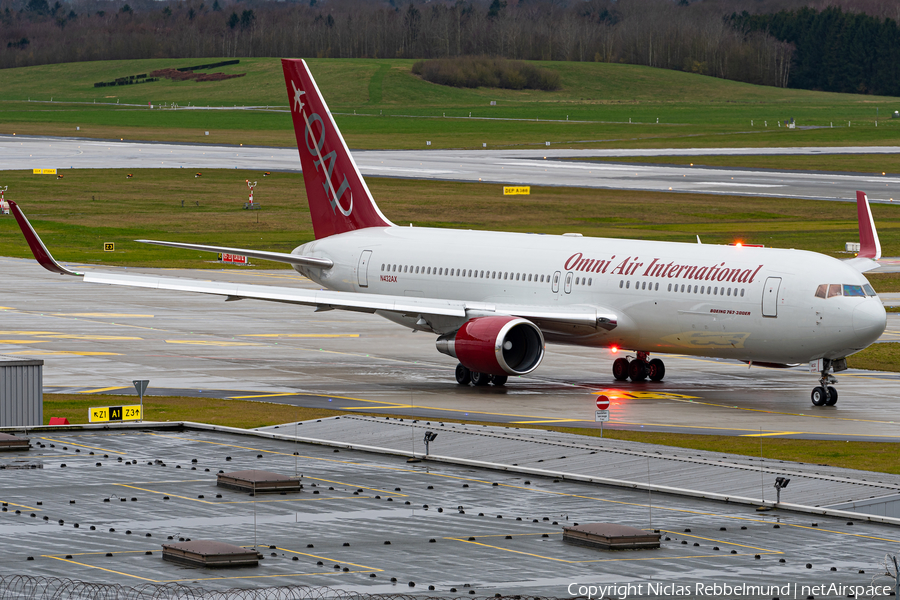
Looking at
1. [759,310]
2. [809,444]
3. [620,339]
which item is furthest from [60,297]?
[809,444]

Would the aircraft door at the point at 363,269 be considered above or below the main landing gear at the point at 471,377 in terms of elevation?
above

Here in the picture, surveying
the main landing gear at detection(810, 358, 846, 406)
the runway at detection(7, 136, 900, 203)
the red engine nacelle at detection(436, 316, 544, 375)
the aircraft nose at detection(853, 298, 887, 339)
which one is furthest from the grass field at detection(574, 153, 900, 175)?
the red engine nacelle at detection(436, 316, 544, 375)

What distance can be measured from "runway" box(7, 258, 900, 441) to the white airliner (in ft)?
5.77

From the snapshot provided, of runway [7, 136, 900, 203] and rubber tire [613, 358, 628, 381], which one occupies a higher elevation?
runway [7, 136, 900, 203]

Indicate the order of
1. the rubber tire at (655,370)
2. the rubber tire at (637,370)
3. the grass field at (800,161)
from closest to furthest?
the rubber tire at (637,370), the rubber tire at (655,370), the grass field at (800,161)

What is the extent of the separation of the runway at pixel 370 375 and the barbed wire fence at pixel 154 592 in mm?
24793

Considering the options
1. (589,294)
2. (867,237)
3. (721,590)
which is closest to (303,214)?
(589,294)

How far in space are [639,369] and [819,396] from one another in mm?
7306

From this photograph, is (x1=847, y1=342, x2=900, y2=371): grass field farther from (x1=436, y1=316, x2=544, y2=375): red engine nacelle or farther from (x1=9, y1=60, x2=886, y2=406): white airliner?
(x1=436, y1=316, x2=544, y2=375): red engine nacelle

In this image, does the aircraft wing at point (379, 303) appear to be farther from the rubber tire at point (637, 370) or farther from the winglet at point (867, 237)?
Answer: the winglet at point (867, 237)

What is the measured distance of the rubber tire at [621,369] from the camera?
52.5 meters

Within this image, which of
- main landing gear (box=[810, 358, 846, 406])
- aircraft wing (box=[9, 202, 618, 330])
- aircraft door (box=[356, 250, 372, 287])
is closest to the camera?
main landing gear (box=[810, 358, 846, 406])

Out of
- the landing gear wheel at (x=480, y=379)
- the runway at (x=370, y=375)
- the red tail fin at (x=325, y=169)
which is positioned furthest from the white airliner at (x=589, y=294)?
the runway at (x=370, y=375)

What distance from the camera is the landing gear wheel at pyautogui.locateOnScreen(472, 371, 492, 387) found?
2003 inches
